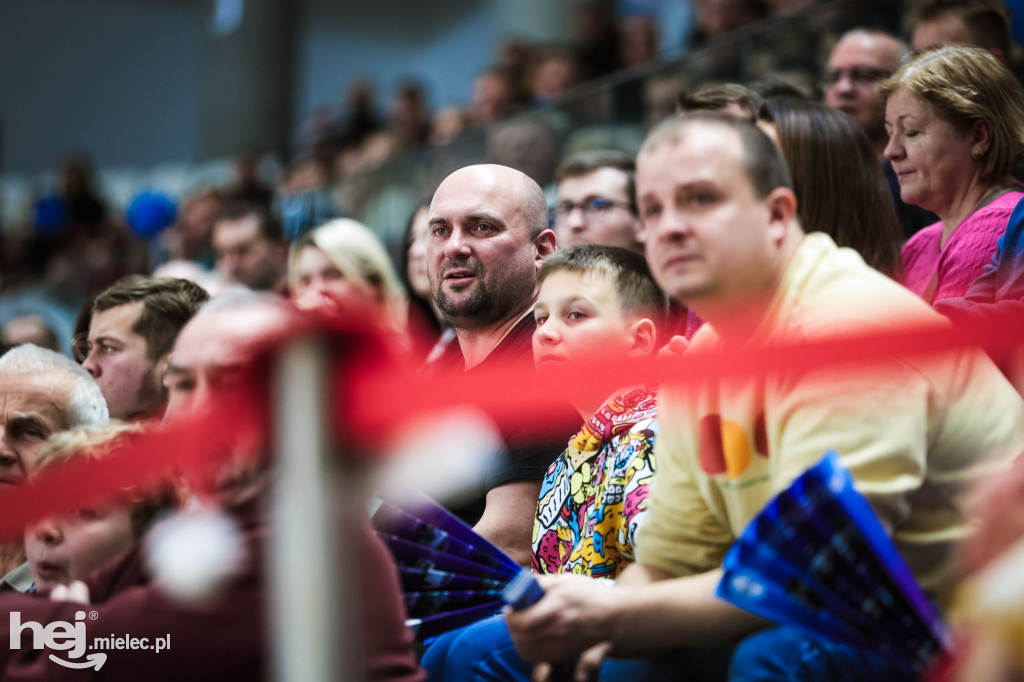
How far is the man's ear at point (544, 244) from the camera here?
2.86m

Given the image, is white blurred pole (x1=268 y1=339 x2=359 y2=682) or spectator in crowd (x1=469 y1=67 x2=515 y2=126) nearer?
white blurred pole (x1=268 y1=339 x2=359 y2=682)

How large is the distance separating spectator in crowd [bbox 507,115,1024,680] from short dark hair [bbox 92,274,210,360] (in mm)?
1685

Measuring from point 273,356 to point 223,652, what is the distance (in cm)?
49

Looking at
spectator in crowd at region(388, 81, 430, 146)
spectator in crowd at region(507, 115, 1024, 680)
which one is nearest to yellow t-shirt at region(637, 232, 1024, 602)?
spectator in crowd at region(507, 115, 1024, 680)

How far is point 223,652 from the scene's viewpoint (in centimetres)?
164

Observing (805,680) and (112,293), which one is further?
(112,293)

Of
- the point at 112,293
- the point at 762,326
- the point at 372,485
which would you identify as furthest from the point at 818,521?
the point at 112,293

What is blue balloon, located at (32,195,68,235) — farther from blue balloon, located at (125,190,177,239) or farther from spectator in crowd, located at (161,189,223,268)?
spectator in crowd, located at (161,189,223,268)

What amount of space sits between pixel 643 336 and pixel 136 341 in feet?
4.46

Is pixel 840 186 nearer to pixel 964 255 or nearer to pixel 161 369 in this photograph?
pixel 964 255

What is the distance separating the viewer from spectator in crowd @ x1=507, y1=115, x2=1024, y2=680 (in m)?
1.55

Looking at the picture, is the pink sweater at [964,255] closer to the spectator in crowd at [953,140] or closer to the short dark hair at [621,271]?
the spectator in crowd at [953,140]

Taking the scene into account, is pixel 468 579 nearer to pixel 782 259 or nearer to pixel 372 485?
pixel 372 485

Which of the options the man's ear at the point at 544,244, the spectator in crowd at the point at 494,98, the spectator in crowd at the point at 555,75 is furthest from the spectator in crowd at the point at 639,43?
the man's ear at the point at 544,244
